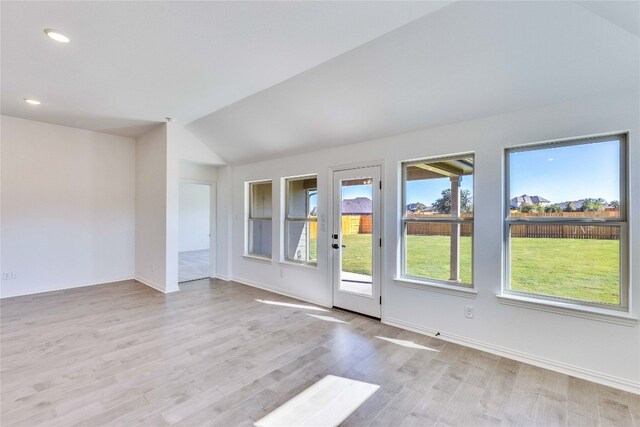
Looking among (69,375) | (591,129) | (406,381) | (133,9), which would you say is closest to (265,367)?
(406,381)

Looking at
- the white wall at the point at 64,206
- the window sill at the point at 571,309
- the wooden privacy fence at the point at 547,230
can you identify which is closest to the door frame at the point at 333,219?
the wooden privacy fence at the point at 547,230

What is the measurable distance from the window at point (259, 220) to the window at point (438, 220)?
2.79 meters

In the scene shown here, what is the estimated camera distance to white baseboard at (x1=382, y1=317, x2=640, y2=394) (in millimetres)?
2343

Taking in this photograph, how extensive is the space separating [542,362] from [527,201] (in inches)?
59.3

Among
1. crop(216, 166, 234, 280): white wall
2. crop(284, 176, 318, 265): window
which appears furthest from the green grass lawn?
crop(216, 166, 234, 280): white wall

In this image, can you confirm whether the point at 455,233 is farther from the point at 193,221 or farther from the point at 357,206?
the point at 193,221

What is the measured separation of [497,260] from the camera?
2.93 meters

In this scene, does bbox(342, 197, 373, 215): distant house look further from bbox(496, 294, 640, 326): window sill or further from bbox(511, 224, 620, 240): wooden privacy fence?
bbox(496, 294, 640, 326): window sill

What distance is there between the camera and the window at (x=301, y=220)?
4.80 m

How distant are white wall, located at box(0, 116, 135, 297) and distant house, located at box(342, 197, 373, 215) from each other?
4.69m

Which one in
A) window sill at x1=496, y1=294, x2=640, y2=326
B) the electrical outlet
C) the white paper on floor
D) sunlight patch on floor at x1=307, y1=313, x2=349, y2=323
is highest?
window sill at x1=496, y1=294, x2=640, y2=326

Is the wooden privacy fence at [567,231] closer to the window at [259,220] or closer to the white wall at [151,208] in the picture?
the window at [259,220]

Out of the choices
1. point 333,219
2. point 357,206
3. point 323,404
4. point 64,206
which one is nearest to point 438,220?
point 357,206

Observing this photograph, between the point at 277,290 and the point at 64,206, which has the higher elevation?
the point at 64,206
